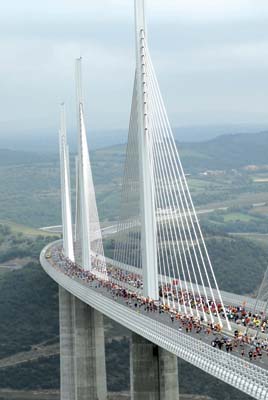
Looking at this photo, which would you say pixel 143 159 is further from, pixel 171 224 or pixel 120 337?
pixel 120 337

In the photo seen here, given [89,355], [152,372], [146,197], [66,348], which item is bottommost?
[66,348]

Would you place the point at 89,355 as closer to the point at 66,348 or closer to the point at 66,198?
the point at 66,348

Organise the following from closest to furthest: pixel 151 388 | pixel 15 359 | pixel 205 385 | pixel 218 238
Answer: pixel 151 388 → pixel 205 385 → pixel 15 359 → pixel 218 238

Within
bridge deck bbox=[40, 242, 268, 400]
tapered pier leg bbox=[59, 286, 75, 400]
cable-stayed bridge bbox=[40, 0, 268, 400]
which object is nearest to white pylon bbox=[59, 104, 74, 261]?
tapered pier leg bbox=[59, 286, 75, 400]

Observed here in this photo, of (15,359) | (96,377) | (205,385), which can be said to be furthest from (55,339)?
(96,377)

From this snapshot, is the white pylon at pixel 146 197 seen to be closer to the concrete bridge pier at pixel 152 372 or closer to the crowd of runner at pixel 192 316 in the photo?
the crowd of runner at pixel 192 316

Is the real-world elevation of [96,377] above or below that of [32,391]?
above

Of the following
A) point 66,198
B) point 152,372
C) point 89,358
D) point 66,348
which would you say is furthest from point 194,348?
point 66,198
